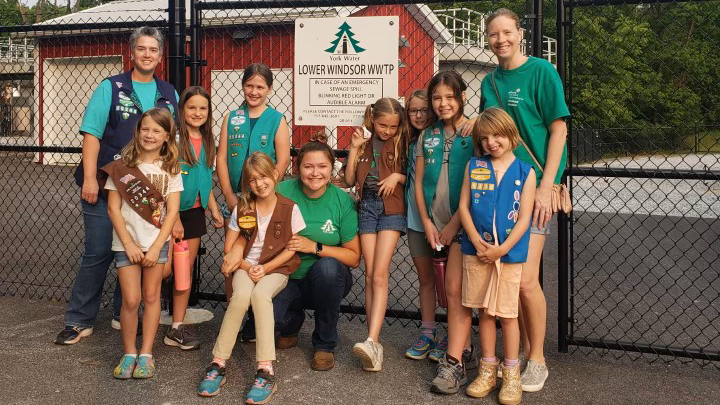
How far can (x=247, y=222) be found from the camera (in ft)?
14.3

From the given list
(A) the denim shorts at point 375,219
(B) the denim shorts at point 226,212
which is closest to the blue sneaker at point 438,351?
(A) the denim shorts at point 375,219

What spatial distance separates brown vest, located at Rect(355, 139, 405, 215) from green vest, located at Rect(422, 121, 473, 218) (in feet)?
0.73

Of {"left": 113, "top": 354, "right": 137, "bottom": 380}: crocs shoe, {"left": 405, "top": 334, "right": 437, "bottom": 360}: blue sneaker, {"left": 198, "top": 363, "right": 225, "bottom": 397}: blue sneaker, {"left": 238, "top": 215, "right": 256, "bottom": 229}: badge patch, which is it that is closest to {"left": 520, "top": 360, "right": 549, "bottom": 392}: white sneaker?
{"left": 405, "top": 334, "right": 437, "bottom": 360}: blue sneaker

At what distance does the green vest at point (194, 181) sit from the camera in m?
4.70

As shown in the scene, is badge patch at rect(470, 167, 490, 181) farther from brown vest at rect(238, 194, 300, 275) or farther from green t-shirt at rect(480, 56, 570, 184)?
brown vest at rect(238, 194, 300, 275)

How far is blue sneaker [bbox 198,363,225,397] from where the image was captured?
394cm

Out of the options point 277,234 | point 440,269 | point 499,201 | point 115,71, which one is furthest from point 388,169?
point 115,71

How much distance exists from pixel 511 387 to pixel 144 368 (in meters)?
1.97

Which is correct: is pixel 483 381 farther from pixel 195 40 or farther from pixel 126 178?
pixel 195 40

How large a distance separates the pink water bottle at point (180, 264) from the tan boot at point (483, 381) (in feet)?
6.06

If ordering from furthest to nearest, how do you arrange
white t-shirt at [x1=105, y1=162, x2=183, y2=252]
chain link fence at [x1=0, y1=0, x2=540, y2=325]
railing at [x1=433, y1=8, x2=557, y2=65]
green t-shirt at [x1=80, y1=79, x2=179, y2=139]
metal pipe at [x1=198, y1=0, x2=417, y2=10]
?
railing at [x1=433, y1=8, x2=557, y2=65] < chain link fence at [x1=0, y1=0, x2=540, y2=325] < metal pipe at [x1=198, y1=0, x2=417, y2=10] < green t-shirt at [x1=80, y1=79, x2=179, y2=139] < white t-shirt at [x1=105, y1=162, x2=183, y2=252]

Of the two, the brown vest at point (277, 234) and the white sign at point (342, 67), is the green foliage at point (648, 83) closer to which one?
the white sign at point (342, 67)

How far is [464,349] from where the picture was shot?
4473mm

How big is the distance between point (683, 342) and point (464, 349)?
1651mm
